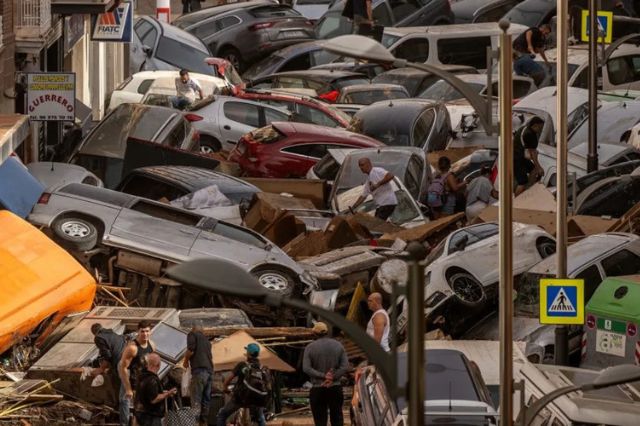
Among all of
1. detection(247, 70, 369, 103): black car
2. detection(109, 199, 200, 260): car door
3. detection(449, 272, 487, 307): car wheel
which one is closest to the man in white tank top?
detection(449, 272, 487, 307): car wheel

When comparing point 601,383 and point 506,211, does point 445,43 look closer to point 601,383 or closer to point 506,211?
point 506,211

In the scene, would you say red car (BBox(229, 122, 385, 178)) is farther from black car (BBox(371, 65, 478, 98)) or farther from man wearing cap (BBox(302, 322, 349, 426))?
man wearing cap (BBox(302, 322, 349, 426))

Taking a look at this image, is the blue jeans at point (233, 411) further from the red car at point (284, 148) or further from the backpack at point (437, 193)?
the red car at point (284, 148)

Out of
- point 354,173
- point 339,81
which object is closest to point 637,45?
point 339,81

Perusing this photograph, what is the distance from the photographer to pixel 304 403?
22.3 metres

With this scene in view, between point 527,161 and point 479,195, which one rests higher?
point 527,161

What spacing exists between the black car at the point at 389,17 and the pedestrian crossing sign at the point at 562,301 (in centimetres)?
3089

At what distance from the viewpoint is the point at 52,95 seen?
32156mm

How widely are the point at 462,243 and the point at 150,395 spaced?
21.1 feet

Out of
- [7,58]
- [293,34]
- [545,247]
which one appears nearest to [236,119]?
[7,58]

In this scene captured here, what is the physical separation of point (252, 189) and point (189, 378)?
9.49 metres

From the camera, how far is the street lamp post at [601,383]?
14.3 m

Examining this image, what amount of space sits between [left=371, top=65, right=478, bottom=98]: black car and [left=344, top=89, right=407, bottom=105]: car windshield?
1.52 m

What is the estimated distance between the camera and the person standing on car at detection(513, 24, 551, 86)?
4228cm
